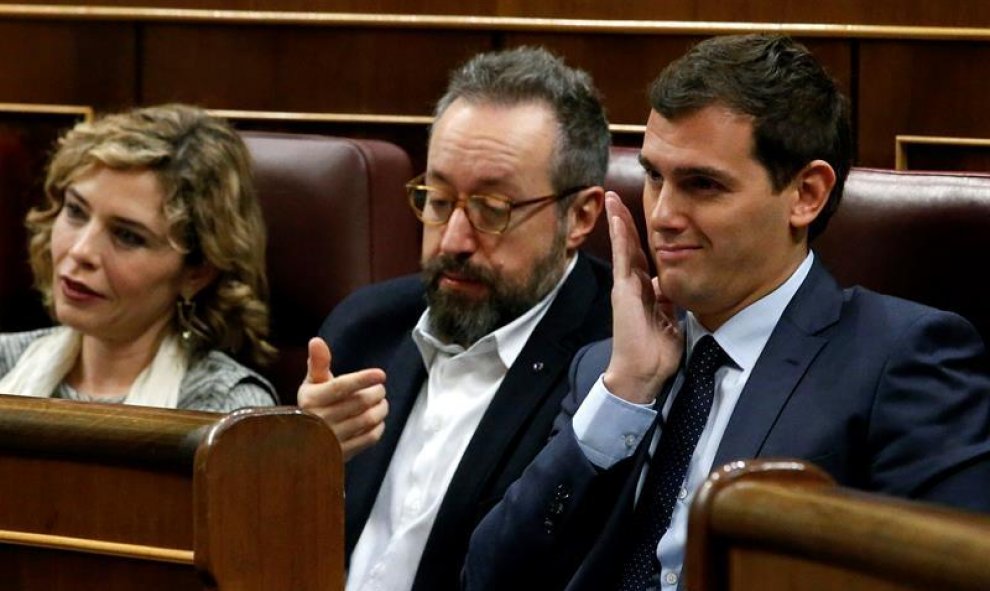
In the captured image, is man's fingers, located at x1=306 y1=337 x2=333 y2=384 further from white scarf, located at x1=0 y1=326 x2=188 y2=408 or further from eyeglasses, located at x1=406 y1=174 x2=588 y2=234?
white scarf, located at x1=0 y1=326 x2=188 y2=408

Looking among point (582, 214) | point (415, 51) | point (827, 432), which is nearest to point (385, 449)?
point (582, 214)

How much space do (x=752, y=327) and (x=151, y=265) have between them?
0.76m

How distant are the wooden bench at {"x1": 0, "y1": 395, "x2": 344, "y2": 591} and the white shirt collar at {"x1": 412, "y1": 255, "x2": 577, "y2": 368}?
59 cm

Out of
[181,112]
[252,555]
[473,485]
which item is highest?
[181,112]

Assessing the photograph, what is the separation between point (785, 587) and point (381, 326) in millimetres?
932

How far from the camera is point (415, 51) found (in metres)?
2.11

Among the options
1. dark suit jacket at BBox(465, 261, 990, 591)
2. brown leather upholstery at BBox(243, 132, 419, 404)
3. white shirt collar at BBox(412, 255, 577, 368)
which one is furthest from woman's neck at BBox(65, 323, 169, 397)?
dark suit jacket at BBox(465, 261, 990, 591)

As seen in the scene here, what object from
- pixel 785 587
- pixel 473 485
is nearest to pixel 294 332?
pixel 473 485

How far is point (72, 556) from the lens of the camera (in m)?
1.03

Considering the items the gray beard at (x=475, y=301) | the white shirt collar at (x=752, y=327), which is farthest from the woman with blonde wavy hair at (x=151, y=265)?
the white shirt collar at (x=752, y=327)

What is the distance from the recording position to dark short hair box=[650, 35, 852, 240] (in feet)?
4.25

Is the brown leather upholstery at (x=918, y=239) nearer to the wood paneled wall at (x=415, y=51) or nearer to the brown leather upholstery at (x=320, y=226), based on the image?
the wood paneled wall at (x=415, y=51)

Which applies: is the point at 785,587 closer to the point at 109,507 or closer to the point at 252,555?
the point at 252,555

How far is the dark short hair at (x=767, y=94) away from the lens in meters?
1.29
